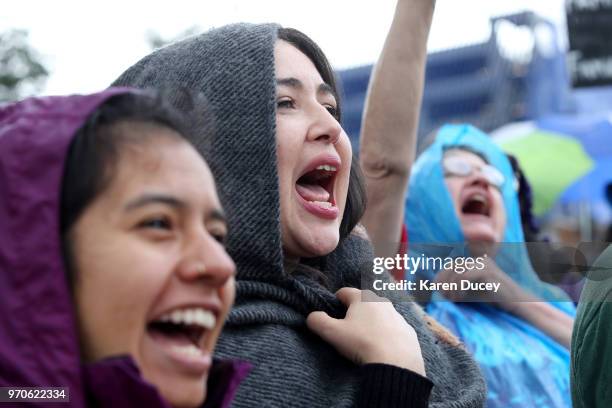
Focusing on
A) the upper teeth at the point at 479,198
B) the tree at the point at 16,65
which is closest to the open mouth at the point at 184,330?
the upper teeth at the point at 479,198

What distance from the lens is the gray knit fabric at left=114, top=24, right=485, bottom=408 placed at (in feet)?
5.67

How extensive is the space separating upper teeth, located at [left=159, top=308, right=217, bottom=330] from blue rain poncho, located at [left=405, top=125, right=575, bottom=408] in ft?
2.90

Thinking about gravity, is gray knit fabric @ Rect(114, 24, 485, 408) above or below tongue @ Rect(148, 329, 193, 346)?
above

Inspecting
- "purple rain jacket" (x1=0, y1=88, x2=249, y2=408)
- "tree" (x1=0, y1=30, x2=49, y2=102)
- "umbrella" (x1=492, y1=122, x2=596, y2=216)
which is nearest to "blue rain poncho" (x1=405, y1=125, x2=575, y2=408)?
"purple rain jacket" (x1=0, y1=88, x2=249, y2=408)

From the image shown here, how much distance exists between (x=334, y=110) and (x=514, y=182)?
5.11 ft

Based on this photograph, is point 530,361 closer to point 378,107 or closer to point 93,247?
point 378,107

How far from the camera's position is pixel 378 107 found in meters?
2.57

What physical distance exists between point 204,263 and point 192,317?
0.24 ft

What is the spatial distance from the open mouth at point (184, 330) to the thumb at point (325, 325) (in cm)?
59

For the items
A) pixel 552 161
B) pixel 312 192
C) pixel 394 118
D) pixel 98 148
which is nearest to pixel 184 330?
pixel 98 148

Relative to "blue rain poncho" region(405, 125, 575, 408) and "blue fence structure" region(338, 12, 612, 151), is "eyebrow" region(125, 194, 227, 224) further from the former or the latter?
"blue fence structure" region(338, 12, 612, 151)

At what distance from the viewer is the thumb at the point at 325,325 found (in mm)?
1823

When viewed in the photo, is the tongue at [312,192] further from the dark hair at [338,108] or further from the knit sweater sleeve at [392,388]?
the knit sweater sleeve at [392,388]

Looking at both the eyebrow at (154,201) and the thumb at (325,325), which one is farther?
the thumb at (325,325)
